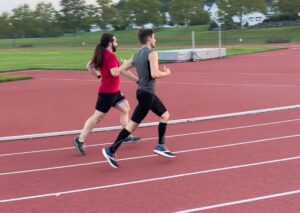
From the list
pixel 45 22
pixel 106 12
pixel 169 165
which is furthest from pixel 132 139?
pixel 45 22

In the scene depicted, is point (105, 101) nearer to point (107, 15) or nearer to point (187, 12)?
point (187, 12)

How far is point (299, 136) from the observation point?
8250mm

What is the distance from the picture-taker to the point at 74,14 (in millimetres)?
92438

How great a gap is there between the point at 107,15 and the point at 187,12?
45.0 feet

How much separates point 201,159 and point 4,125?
5271mm

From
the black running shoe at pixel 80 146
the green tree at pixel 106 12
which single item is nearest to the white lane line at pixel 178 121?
the black running shoe at pixel 80 146

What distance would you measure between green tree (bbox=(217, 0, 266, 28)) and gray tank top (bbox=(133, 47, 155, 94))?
67612mm

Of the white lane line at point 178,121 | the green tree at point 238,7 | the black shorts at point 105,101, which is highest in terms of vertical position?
the black shorts at point 105,101

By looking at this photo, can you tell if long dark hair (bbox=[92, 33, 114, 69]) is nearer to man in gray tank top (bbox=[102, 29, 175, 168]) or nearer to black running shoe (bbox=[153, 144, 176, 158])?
man in gray tank top (bbox=[102, 29, 175, 168])

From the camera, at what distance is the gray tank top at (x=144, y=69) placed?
664 cm

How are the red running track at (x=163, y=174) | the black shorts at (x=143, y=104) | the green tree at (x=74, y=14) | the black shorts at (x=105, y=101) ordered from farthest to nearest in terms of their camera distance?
the green tree at (x=74, y=14) → the black shorts at (x=105, y=101) → the black shorts at (x=143, y=104) → the red running track at (x=163, y=174)

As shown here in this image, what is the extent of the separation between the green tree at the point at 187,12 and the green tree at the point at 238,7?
6.63 metres

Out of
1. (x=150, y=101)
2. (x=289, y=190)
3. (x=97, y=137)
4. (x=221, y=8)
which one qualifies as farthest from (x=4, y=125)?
(x=221, y=8)

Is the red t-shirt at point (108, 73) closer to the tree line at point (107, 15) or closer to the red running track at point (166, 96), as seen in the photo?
the red running track at point (166, 96)
